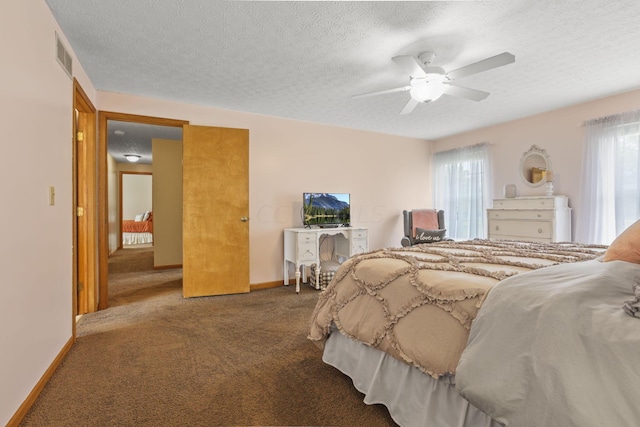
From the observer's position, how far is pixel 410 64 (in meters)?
2.19

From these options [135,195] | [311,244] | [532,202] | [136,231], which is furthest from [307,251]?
[135,195]

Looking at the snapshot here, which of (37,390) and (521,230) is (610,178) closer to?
(521,230)

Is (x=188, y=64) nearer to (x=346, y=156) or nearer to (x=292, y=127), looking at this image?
(x=292, y=127)

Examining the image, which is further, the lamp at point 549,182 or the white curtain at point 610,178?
the lamp at point 549,182

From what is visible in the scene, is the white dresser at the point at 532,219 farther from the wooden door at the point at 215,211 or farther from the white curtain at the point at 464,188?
the wooden door at the point at 215,211

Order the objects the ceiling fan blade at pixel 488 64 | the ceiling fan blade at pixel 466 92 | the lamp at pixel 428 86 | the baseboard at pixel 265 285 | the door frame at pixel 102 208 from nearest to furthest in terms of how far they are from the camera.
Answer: the ceiling fan blade at pixel 488 64 → the lamp at pixel 428 86 → the ceiling fan blade at pixel 466 92 → the door frame at pixel 102 208 → the baseboard at pixel 265 285

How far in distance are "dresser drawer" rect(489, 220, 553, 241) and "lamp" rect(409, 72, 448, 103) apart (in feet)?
7.82

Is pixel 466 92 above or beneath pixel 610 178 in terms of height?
above

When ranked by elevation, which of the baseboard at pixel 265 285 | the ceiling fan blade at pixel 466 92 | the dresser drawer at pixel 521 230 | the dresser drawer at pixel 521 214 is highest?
the ceiling fan blade at pixel 466 92

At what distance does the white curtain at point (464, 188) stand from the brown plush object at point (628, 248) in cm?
363

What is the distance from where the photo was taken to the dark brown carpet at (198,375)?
1.53 metres

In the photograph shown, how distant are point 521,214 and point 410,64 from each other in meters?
2.82

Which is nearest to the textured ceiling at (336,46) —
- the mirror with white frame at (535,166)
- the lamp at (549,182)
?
the mirror with white frame at (535,166)

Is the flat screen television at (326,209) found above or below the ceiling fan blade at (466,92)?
below
